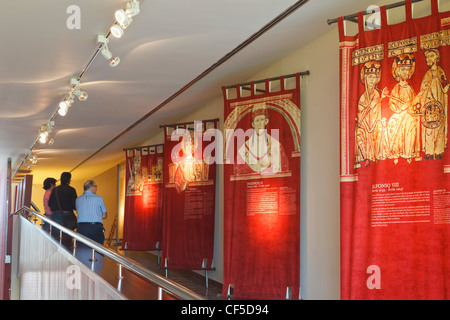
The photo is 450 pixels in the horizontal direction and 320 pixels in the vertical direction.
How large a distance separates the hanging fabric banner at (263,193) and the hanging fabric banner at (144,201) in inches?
178

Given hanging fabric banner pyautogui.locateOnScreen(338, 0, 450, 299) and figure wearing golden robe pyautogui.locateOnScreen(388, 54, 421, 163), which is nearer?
hanging fabric banner pyautogui.locateOnScreen(338, 0, 450, 299)

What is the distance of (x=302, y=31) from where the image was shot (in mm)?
6629

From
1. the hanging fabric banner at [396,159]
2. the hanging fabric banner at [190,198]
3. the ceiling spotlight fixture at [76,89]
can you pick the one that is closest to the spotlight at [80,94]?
the ceiling spotlight fixture at [76,89]

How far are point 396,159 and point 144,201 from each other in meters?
8.25

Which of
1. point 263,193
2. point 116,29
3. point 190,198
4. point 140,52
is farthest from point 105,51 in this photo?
point 190,198

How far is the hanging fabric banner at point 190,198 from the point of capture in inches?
373

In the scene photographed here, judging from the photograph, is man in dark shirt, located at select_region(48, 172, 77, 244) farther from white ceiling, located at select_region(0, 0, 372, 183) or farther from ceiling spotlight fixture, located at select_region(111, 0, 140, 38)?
ceiling spotlight fixture, located at select_region(111, 0, 140, 38)

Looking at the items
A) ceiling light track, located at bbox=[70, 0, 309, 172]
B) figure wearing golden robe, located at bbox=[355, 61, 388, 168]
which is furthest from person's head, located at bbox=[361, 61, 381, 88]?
ceiling light track, located at bbox=[70, 0, 309, 172]

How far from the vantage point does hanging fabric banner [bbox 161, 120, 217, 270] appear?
9.47 m

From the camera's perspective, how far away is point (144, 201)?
40.9 feet

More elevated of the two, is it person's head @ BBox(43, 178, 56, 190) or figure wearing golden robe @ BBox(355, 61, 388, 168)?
figure wearing golden robe @ BBox(355, 61, 388, 168)

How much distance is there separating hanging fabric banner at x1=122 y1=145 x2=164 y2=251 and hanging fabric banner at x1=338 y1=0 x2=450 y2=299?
7166 millimetres

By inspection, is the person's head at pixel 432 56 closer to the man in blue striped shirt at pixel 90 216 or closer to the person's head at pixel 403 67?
the person's head at pixel 403 67

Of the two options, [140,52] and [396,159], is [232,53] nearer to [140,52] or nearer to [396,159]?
[140,52]
